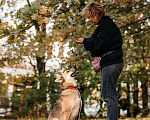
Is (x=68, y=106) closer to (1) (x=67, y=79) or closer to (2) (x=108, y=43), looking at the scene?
(1) (x=67, y=79)

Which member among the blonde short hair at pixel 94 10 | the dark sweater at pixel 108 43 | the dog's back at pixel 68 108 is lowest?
the dog's back at pixel 68 108

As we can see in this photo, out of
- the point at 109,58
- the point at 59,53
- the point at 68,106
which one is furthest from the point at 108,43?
the point at 59,53

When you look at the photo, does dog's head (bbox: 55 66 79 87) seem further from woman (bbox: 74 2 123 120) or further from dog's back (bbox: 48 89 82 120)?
woman (bbox: 74 2 123 120)

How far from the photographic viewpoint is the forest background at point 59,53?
4.87m

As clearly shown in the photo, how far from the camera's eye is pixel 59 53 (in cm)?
915

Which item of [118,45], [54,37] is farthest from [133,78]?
[118,45]

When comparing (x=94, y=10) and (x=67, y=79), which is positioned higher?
(x=94, y=10)

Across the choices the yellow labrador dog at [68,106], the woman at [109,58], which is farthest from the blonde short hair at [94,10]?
the yellow labrador dog at [68,106]

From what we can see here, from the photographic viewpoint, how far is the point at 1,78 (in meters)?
9.76

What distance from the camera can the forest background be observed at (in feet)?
16.0

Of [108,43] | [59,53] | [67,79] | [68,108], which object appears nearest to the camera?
[108,43]

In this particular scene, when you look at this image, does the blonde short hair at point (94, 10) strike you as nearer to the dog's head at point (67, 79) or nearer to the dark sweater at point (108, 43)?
the dark sweater at point (108, 43)

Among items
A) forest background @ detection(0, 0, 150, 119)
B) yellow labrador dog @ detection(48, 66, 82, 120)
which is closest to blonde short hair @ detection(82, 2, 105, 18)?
forest background @ detection(0, 0, 150, 119)

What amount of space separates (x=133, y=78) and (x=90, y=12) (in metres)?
8.52
